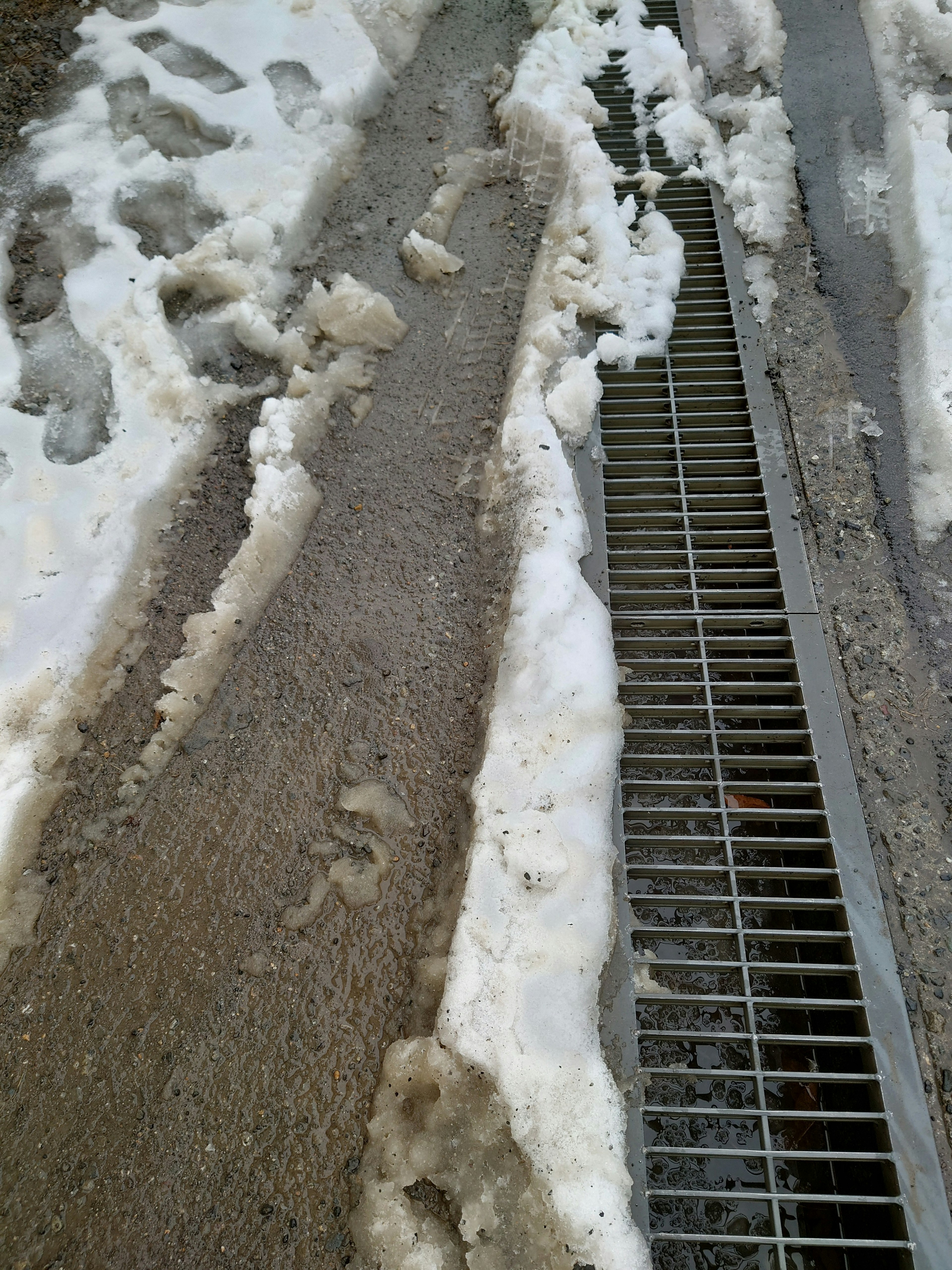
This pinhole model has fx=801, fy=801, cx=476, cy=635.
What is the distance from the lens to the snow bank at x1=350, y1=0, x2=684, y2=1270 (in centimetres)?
180

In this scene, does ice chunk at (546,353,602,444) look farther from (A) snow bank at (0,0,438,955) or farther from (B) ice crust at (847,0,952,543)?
(B) ice crust at (847,0,952,543)

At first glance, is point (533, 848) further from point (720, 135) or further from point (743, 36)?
point (743, 36)

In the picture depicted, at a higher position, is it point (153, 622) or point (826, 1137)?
point (153, 622)

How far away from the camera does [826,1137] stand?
1.93 meters

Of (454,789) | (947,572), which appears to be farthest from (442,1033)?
(947,572)

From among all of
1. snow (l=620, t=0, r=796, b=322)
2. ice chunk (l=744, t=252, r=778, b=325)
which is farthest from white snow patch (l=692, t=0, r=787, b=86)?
ice chunk (l=744, t=252, r=778, b=325)

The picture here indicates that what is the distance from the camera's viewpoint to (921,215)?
3234 millimetres

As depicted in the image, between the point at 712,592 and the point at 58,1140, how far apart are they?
237 cm

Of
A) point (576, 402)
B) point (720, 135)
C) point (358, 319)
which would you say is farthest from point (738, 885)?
point (720, 135)

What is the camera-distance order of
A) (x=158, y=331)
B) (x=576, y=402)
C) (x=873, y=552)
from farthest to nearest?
(x=158, y=331) → (x=576, y=402) → (x=873, y=552)

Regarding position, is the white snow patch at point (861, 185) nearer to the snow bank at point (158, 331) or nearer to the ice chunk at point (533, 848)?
the snow bank at point (158, 331)

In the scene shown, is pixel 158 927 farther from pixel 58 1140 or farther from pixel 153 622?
pixel 153 622

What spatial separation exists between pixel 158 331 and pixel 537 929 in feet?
8.74

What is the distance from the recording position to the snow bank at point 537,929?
1803 mm
